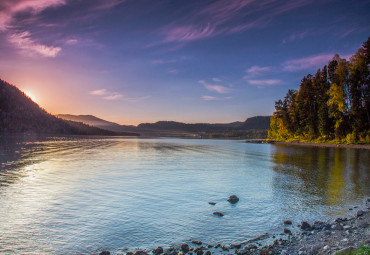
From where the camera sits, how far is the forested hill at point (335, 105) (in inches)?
2537

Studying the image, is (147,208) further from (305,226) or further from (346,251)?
(346,251)

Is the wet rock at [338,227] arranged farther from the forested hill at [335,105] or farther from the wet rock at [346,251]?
the forested hill at [335,105]

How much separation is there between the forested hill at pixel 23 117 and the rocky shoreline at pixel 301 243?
153152 millimetres

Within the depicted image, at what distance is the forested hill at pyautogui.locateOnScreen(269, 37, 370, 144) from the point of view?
64438 millimetres

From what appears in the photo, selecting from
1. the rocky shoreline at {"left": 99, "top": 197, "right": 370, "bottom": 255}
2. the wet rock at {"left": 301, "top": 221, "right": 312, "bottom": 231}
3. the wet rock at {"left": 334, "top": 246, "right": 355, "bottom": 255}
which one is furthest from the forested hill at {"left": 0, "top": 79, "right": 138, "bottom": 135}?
the wet rock at {"left": 334, "top": 246, "right": 355, "bottom": 255}

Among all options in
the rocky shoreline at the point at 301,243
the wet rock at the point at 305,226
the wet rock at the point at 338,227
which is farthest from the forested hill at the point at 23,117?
the wet rock at the point at 338,227

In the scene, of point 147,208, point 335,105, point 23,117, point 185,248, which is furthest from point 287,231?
point 23,117

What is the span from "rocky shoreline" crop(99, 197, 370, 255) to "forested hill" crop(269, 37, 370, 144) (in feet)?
223

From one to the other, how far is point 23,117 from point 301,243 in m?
174

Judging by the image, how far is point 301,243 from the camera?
7.53 meters

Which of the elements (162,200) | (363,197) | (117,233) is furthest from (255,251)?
(363,197)

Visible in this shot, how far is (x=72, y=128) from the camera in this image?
179250 millimetres

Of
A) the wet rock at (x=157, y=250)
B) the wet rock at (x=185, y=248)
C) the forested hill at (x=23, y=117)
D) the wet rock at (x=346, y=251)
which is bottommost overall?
the wet rock at (x=157, y=250)

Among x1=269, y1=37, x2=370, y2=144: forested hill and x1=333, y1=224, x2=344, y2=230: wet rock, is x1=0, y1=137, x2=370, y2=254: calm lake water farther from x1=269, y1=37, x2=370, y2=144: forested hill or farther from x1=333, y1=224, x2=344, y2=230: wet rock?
x1=269, y1=37, x2=370, y2=144: forested hill
